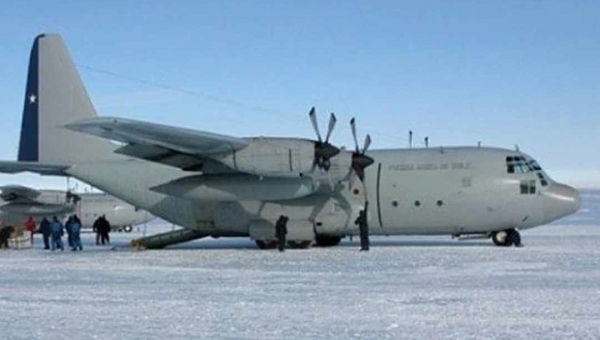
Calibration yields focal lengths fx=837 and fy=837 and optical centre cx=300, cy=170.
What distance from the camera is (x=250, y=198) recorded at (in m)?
22.5

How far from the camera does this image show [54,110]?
25781 mm

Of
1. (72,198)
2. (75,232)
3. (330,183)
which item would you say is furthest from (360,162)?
(72,198)

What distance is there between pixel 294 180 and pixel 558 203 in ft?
23.9

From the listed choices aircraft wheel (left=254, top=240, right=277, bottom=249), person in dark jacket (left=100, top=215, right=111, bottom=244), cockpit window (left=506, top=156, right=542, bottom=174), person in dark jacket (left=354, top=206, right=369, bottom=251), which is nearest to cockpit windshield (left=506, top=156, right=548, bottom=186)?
cockpit window (left=506, top=156, right=542, bottom=174)

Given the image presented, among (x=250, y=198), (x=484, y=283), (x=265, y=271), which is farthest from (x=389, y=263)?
(x=250, y=198)

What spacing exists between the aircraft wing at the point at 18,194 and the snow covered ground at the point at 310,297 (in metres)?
24.1

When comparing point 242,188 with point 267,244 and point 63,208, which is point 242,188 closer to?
point 267,244

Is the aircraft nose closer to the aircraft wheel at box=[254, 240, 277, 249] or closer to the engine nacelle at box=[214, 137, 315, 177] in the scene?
the engine nacelle at box=[214, 137, 315, 177]

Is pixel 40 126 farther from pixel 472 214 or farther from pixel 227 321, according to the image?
pixel 227 321

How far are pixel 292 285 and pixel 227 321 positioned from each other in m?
4.08

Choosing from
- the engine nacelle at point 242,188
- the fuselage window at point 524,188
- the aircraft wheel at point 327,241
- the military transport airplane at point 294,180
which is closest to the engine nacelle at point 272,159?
the military transport airplane at point 294,180

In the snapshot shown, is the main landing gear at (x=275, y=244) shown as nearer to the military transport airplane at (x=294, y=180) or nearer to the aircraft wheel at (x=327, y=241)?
the military transport airplane at (x=294, y=180)

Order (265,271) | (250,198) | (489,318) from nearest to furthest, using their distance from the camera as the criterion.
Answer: (489,318), (265,271), (250,198)

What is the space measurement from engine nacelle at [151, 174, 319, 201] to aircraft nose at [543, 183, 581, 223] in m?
6.50
